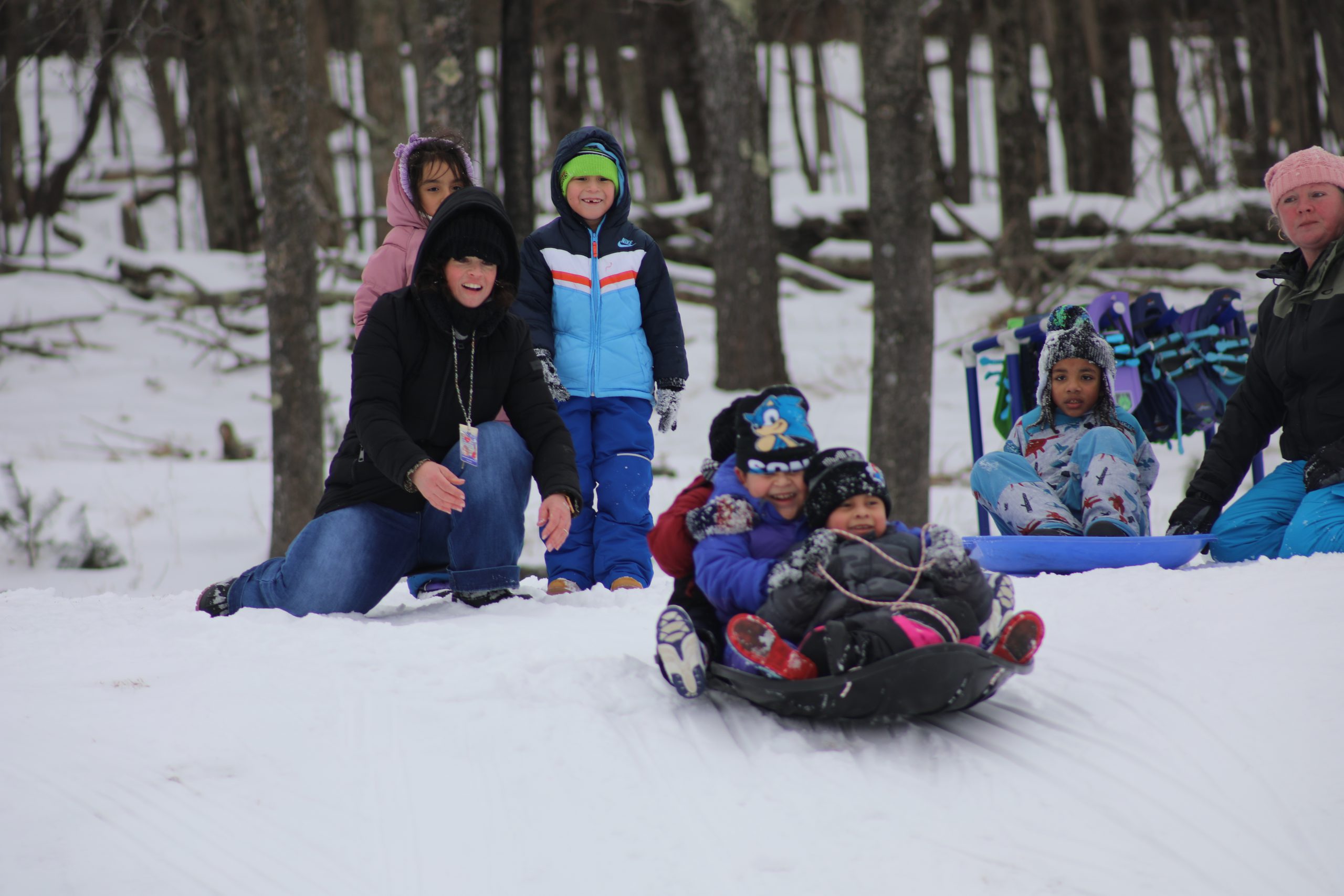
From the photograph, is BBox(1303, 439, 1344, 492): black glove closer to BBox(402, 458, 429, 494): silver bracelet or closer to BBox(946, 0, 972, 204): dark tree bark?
Answer: BBox(402, 458, 429, 494): silver bracelet

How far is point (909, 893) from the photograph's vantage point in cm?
212

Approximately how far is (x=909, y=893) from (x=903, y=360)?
4.52 meters

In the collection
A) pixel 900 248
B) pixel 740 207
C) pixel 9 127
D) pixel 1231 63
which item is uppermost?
pixel 1231 63

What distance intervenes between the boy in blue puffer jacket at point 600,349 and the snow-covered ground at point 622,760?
44cm

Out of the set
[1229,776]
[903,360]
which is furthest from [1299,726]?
[903,360]

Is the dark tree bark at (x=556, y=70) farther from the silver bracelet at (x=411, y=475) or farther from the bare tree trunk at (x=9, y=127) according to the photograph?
the silver bracelet at (x=411, y=475)

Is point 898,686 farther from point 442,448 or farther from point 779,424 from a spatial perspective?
point 442,448

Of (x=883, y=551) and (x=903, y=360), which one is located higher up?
(x=903, y=360)

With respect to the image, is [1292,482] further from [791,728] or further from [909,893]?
[909,893]

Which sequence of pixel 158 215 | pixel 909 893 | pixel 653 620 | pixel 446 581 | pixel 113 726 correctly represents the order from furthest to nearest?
pixel 158 215 < pixel 446 581 < pixel 653 620 < pixel 113 726 < pixel 909 893

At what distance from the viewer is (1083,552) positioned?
4.16 m

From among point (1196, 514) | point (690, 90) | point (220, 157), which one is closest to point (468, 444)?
point (1196, 514)

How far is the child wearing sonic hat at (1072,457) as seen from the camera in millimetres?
4375

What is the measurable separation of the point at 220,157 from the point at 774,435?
683 inches
